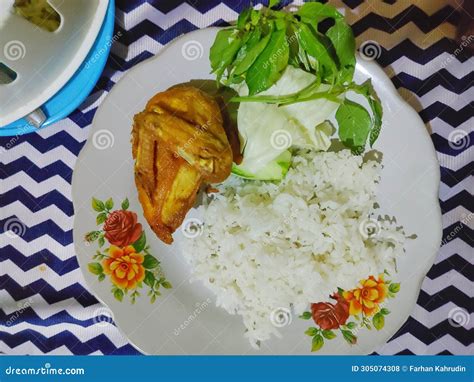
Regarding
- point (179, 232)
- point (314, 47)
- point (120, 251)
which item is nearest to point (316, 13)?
point (314, 47)

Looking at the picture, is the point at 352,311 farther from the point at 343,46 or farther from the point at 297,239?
the point at 343,46

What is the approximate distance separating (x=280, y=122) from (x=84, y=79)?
1.71ft

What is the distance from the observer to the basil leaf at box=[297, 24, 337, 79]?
4.09 feet

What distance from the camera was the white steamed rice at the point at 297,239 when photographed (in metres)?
1.37

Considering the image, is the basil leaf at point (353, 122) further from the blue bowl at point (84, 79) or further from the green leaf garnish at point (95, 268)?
the green leaf garnish at point (95, 268)

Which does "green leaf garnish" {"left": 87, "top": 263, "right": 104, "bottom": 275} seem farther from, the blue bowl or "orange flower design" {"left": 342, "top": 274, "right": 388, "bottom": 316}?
"orange flower design" {"left": 342, "top": 274, "right": 388, "bottom": 316}

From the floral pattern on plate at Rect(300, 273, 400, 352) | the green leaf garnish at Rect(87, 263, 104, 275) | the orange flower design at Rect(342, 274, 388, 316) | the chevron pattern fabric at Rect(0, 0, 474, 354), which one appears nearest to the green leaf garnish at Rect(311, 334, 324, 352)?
the floral pattern on plate at Rect(300, 273, 400, 352)

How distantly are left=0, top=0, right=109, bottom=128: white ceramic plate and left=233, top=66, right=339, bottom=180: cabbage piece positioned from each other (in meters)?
0.40

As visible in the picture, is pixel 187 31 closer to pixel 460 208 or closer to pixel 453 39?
pixel 453 39

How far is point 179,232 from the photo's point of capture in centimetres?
147

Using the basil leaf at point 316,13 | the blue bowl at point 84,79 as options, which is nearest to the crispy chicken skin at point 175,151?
the blue bowl at point 84,79

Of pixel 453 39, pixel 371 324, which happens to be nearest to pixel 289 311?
pixel 371 324
